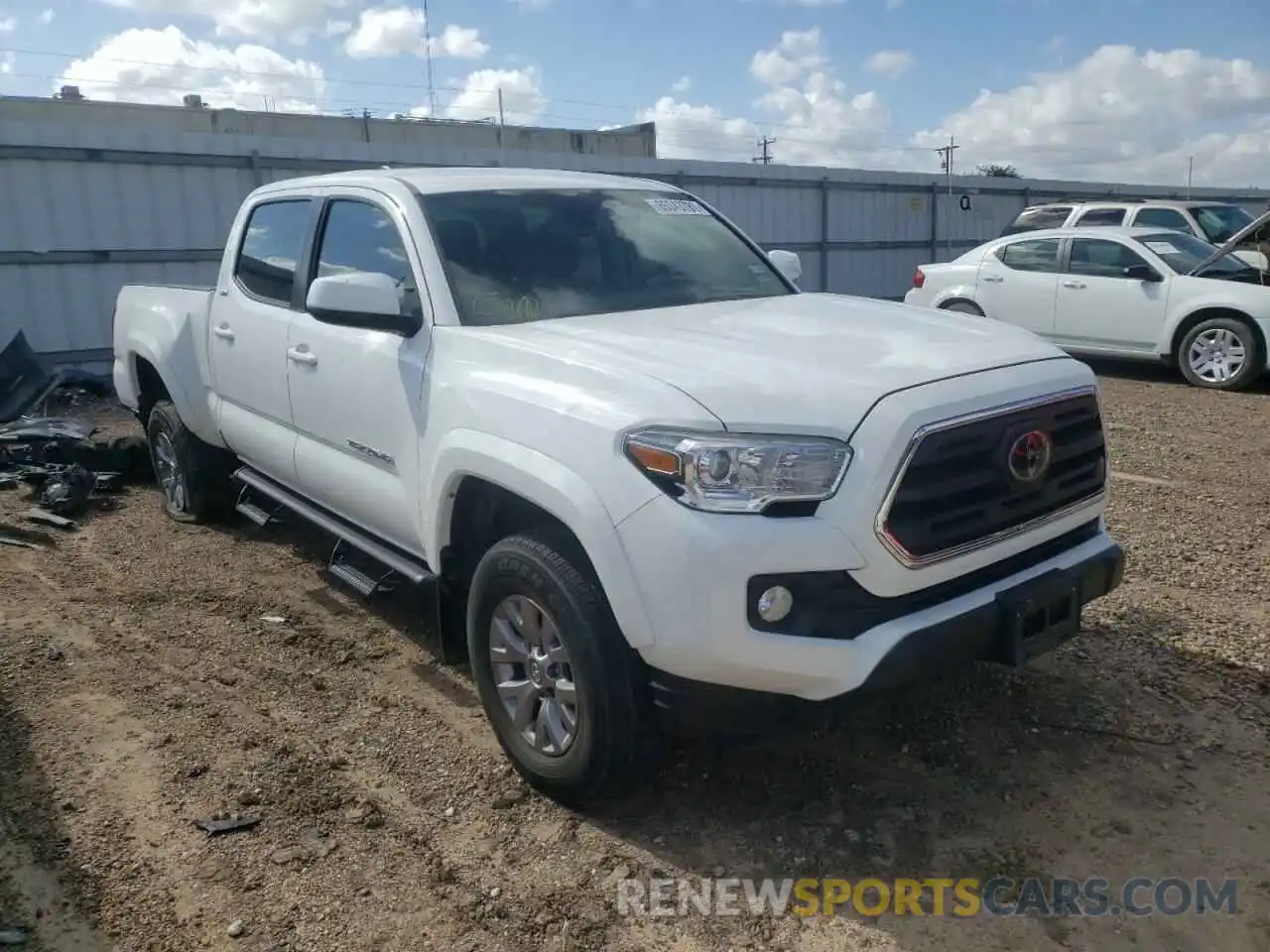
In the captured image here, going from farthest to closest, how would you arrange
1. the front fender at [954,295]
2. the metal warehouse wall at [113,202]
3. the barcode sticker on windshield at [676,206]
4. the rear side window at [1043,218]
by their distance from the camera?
the rear side window at [1043,218]
the front fender at [954,295]
the metal warehouse wall at [113,202]
the barcode sticker on windshield at [676,206]

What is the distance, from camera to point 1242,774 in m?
3.34

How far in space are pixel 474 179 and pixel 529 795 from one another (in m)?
2.42

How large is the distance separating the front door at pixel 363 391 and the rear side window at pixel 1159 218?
12877mm

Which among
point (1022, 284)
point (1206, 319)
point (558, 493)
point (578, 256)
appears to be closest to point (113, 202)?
point (578, 256)

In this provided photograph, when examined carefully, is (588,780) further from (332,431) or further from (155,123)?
(155,123)

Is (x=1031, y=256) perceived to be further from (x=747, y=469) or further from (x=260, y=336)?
(x=747, y=469)

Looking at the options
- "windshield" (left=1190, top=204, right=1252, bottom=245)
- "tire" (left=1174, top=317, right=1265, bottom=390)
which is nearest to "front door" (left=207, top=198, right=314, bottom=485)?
"tire" (left=1174, top=317, right=1265, bottom=390)

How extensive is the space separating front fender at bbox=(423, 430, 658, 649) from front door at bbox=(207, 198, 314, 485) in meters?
1.58

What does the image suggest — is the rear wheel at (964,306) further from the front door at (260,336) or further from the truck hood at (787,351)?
the front door at (260,336)

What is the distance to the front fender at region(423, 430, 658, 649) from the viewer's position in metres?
2.75

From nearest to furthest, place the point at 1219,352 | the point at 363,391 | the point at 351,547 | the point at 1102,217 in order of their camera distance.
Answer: the point at 363,391
the point at 351,547
the point at 1219,352
the point at 1102,217

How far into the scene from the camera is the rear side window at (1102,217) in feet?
47.3

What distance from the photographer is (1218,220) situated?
14.3 metres

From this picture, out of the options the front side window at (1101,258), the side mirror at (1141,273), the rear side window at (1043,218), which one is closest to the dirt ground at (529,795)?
the side mirror at (1141,273)
